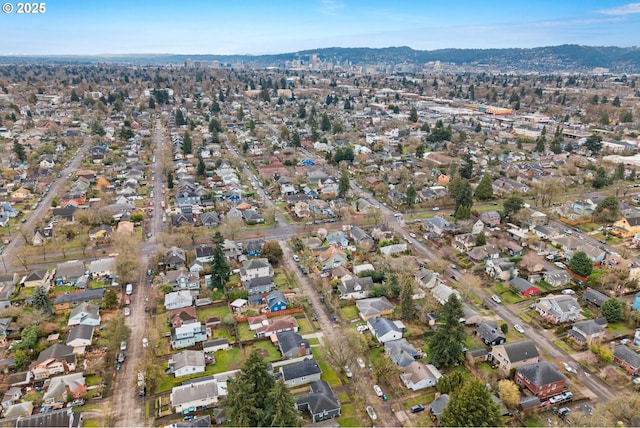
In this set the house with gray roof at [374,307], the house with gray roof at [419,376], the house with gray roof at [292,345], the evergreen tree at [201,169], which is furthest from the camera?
the evergreen tree at [201,169]

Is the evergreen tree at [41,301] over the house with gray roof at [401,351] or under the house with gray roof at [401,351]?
over

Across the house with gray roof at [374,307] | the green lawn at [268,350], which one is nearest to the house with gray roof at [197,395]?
the green lawn at [268,350]

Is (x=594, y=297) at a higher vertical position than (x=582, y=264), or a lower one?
lower

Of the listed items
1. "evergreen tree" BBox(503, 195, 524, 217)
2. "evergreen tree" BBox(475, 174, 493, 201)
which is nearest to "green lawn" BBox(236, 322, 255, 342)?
"evergreen tree" BBox(503, 195, 524, 217)

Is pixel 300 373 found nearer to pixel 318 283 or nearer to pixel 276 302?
pixel 276 302

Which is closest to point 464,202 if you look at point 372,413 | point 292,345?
point 292,345

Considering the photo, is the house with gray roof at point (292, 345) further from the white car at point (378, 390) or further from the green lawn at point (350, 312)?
the white car at point (378, 390)

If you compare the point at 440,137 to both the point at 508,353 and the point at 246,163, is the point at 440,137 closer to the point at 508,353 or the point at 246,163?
the point at 246,163
